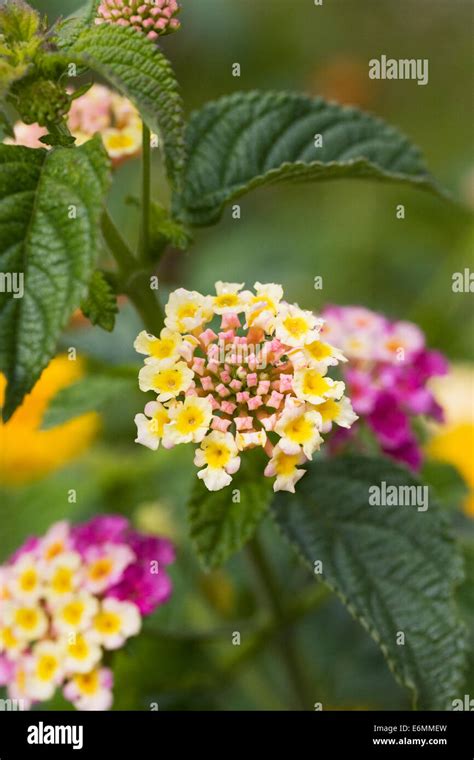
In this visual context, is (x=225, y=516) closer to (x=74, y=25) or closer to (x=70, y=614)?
(x=70, y=614)

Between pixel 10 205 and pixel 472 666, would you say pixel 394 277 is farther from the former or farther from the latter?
pixel 10 205

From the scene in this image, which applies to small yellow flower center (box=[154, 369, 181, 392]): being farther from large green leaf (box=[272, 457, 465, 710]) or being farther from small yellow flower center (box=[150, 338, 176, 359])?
large green leaf (box=[272, 457, 465, 710])

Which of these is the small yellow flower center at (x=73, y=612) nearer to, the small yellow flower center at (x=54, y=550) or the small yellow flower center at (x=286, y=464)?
the small yellow flower center at (x=54, y=550)

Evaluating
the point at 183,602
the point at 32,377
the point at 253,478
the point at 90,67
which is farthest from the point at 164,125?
the point at 183,602

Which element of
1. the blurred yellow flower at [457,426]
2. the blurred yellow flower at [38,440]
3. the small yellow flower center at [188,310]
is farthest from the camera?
the blurred yellow flower at [38,440]

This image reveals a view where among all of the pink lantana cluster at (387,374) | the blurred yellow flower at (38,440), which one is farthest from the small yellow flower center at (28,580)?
the blurred yellow flower at (38,440)

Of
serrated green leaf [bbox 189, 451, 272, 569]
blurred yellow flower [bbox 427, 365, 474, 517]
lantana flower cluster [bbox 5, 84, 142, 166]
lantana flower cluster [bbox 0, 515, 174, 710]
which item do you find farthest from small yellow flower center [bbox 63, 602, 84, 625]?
blurred yellow flower [bbox 427, 365, 474, 517]
